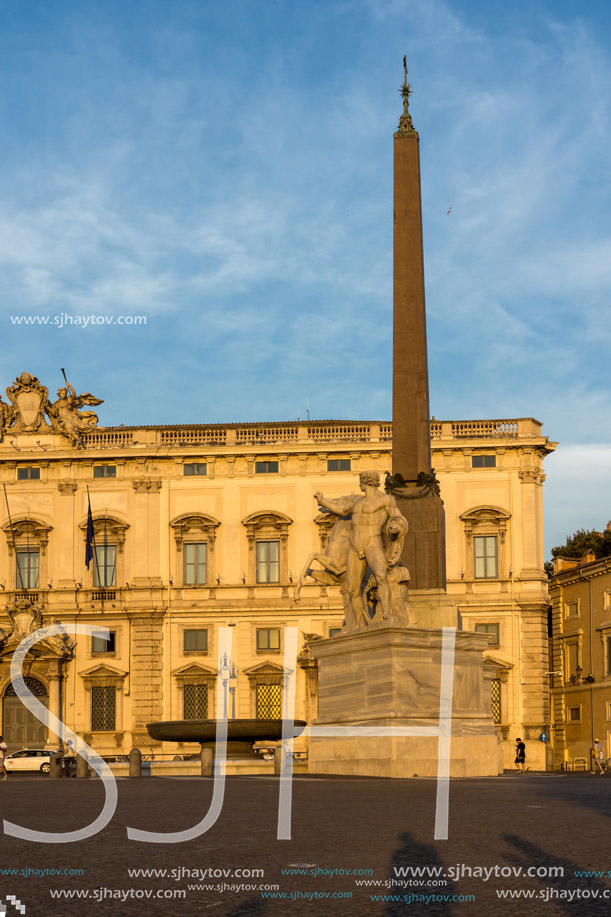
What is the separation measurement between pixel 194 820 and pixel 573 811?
3.08 m

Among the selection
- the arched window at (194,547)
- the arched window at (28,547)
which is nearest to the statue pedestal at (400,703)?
the arched window at (194,547)

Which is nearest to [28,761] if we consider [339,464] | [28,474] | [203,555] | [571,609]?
[203,555]

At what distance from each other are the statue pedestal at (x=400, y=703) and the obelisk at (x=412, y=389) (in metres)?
1.54

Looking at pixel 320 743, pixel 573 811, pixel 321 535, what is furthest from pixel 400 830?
pixel 321 535

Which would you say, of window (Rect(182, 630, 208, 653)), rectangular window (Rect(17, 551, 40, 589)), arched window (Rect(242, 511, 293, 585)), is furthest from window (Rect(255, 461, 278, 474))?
rectangular window (Rect(17, 551, 40, 589))

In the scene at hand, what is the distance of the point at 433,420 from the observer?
51.4 m

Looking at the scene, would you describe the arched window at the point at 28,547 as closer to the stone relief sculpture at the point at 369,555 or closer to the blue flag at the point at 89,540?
the blue flag at the point at 89,540

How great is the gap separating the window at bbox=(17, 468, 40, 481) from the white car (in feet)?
44.0

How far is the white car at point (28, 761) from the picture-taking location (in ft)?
134

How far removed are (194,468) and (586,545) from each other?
23.5 m

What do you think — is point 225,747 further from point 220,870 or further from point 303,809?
point 220,870

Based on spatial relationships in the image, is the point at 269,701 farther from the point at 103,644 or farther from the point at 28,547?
the point at 28,547

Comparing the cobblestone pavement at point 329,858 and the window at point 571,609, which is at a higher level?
the window at point 571,609

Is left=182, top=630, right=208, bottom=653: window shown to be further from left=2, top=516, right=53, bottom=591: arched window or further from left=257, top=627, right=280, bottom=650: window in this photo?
left=2, top=516, right=53, bottom=591: arched window
